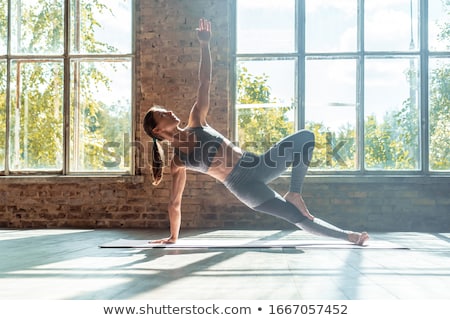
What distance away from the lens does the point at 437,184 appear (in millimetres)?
5723

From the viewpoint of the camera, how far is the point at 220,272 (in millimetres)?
2822

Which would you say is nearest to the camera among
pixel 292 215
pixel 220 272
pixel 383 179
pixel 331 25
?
pixel 220 272

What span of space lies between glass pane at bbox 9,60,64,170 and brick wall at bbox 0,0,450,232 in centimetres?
31

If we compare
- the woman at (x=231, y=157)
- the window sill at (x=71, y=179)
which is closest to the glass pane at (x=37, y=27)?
the window sill at (x=71, y=179)

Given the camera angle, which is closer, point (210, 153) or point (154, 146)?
point (210, 153)

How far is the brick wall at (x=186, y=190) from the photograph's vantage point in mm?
5746

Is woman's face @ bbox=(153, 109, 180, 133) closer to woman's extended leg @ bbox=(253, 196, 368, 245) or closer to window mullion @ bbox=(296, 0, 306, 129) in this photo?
woman's extended leg @ bbox=(253, 196, 368, 245)

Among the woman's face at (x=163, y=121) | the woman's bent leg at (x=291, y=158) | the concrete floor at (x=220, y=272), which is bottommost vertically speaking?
the concrete floor at (x=220, y=272)

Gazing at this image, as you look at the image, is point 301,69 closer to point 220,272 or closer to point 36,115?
point 36,115

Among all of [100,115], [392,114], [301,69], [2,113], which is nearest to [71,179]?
[100,115]

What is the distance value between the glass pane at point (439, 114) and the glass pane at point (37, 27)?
4.43 m

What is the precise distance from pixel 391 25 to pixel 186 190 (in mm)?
3044

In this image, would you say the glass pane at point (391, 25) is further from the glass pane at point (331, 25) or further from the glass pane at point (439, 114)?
the glass pane at point (439, 114)

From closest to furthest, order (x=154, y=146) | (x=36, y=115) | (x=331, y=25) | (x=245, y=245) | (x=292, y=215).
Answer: (x=292, y=215) → (x=154, y=146) → (x=245, y=245) → (x=331, y=25) → (x=36, y=115)
